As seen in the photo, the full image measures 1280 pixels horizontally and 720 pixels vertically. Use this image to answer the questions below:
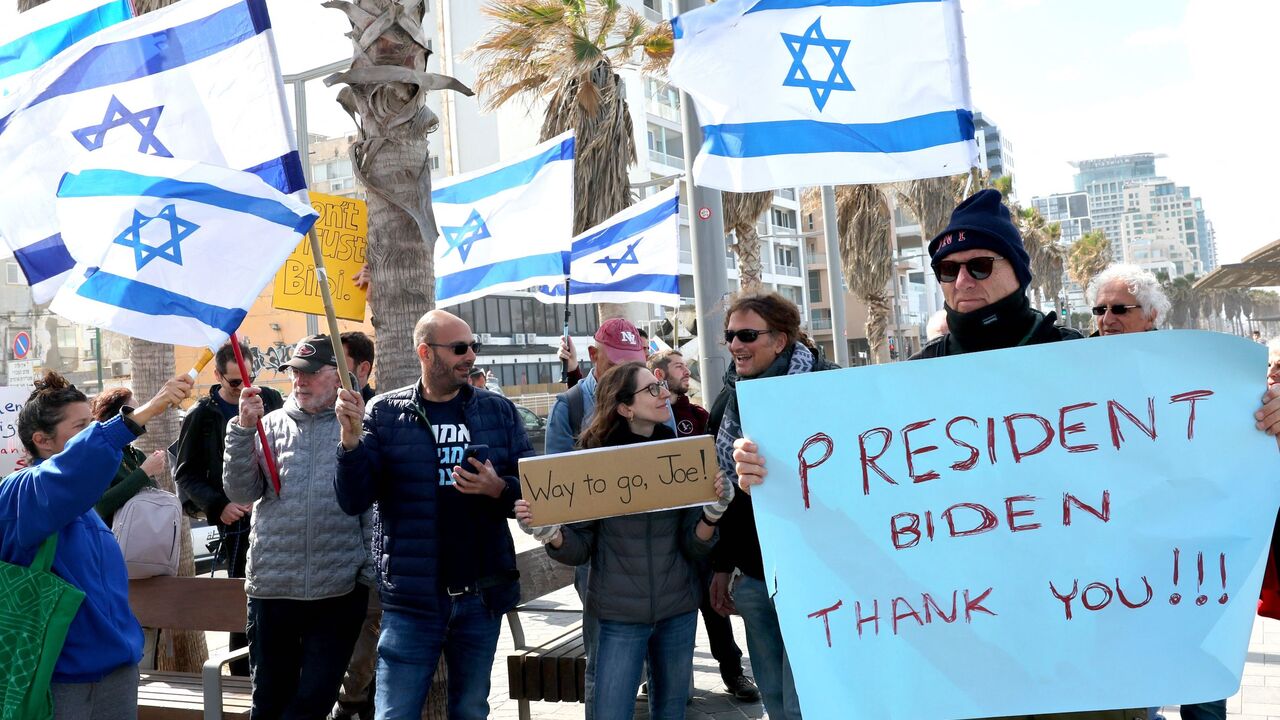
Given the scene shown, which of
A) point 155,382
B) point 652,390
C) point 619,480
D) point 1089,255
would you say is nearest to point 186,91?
point 652,390

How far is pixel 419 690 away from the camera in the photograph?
432cm

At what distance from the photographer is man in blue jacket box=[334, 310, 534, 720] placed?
14.0ft

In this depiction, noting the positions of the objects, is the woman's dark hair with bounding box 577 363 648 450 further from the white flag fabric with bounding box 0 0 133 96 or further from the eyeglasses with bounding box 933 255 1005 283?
the white flag fabric with bounding box 0 0 133 96

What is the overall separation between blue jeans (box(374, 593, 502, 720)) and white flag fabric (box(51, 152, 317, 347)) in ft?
4.61

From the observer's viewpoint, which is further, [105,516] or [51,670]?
[105,516]

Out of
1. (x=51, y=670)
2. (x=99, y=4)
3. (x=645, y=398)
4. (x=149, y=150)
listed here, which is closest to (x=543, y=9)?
(x=99, y=4)

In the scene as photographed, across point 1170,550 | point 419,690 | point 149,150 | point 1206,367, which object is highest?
point 149,150

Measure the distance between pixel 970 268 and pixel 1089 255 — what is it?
255ft

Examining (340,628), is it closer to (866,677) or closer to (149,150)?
(149,150)

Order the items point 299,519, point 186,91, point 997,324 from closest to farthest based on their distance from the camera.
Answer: point 997,324 < point 299,519 < point 186,91

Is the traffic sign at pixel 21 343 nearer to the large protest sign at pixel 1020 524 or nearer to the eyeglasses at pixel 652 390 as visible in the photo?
the eyeglasses at pixel 652 390

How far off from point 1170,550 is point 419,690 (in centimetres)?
295

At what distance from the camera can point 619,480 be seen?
386 cm

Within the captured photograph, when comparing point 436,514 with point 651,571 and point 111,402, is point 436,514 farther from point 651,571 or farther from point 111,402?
point 111,402
